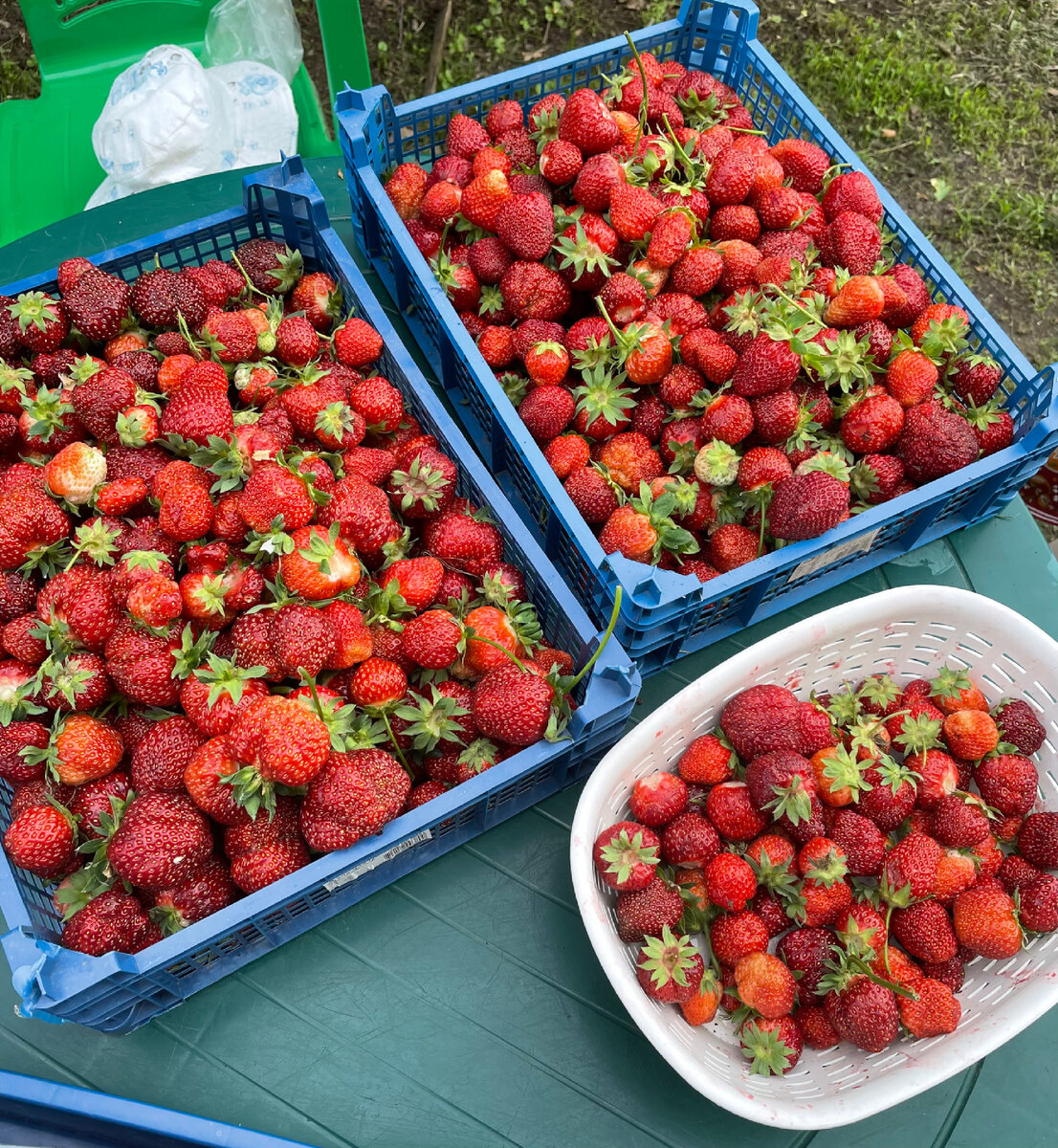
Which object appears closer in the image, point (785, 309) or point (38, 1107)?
point (38, 1107)

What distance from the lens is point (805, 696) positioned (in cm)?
163

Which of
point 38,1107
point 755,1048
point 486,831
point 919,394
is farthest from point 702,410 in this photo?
point 38,1107

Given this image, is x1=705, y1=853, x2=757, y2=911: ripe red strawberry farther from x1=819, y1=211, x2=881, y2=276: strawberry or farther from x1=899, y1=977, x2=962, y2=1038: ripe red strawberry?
x1=819, y1=211, x2=881, y2=276: strawberry

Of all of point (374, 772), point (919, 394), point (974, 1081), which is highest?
point (919, 394)

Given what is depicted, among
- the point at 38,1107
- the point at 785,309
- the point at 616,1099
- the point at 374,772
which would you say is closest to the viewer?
the point at 38,1107

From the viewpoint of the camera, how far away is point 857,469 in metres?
1.65

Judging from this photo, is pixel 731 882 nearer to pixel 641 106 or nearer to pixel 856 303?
pixel 856 303

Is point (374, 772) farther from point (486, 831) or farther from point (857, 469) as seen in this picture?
point (857, 469)

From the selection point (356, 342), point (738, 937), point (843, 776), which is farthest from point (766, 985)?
point (356, 342)

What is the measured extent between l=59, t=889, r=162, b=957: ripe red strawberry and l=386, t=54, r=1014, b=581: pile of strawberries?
893 millimetres

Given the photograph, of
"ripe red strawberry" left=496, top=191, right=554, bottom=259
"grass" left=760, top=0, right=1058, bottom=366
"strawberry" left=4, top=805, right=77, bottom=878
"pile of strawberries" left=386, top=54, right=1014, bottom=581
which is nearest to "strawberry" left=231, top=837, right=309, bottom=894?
"strawberry" left=4, top=805, right=77, bottom=878

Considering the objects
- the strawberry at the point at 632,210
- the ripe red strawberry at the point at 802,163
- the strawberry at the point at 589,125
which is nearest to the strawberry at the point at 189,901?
the strawberry at the point at 632,210

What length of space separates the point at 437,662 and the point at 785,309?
2.92 feet

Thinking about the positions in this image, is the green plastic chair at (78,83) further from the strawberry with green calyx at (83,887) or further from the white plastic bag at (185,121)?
the strawberry with green calyx at (83,887)
